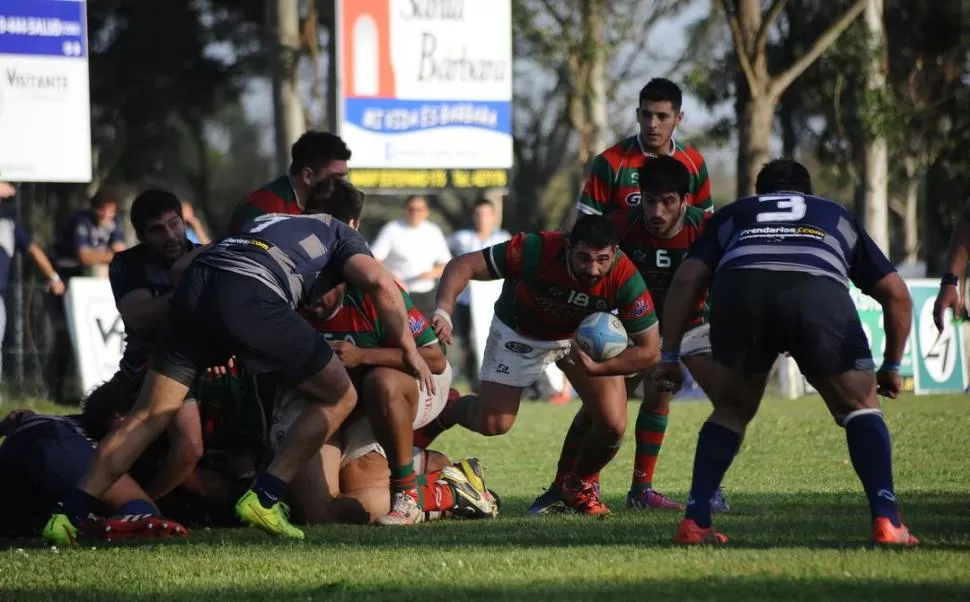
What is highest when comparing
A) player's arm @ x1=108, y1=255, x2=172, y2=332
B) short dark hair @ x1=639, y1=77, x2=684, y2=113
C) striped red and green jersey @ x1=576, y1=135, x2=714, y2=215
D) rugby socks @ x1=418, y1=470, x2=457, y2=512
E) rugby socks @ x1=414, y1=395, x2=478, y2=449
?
short dark hair @ x1=639, y1=77, x2=684, y2=113

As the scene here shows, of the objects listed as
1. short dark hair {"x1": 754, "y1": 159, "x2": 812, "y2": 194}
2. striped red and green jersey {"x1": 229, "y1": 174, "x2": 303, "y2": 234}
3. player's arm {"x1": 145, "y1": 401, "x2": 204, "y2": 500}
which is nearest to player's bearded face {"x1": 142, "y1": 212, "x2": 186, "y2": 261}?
striped red and green jersey {"x1": 229, "y1": 174, "x2": 303, "y2": 234}

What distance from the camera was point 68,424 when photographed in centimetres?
812

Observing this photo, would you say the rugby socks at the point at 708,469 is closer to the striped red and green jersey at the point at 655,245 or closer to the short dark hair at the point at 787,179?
the short dark hair at the point at 787,179

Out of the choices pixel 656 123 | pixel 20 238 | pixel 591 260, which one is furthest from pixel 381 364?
pixel 20 238

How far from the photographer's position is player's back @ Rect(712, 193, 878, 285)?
6.91 metres

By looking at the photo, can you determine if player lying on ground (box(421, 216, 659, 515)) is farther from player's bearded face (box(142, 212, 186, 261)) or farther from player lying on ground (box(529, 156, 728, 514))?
player's bearded face (box(142, 212, 186, 261))

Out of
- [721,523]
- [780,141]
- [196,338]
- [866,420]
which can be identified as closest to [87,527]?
[196,338]

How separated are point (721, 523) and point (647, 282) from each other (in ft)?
5.73

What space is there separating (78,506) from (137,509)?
0.45 metres

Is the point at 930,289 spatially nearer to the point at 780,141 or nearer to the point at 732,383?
the point at 732,383

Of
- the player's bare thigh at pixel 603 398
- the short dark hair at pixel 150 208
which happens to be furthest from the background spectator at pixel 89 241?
the player's bare thigh at pixel 603 398

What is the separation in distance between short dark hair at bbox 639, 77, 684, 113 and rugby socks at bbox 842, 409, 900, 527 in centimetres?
321

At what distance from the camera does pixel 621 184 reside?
967 centimetres

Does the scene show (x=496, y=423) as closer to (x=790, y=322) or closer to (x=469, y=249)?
(x=790, y=322)
